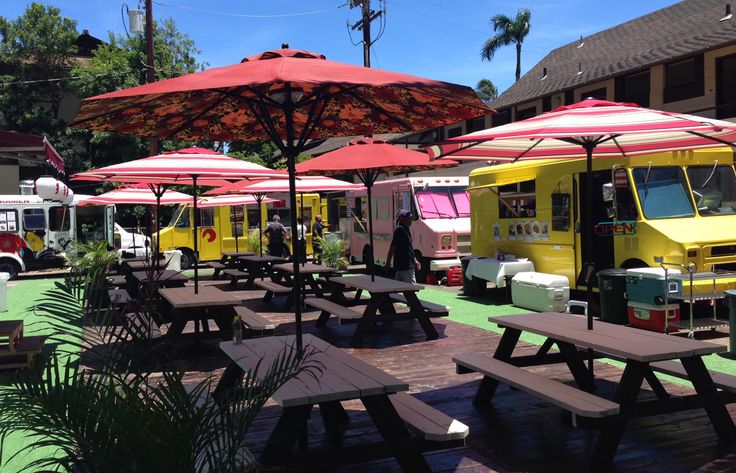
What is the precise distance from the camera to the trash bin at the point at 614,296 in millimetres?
9164

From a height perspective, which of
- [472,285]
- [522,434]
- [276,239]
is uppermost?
[276,239]

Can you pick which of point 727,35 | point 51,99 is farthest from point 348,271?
point 51,99

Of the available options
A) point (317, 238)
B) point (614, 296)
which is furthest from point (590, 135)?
point (317, 238)

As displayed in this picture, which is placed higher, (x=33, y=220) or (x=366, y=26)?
(x=366, y=26)

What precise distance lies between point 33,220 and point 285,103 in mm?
19246

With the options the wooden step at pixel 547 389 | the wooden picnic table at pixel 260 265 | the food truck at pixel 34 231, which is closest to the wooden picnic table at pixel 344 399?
the wooden step at pixel 547 389

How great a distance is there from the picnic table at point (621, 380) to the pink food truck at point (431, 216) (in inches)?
358

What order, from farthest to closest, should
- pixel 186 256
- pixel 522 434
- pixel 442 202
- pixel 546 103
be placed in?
pixel 546 103 < pixel 186 256 < pixel 442 202 < pixel 522 434

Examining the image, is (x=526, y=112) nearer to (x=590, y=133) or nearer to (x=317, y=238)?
(x=317, y=238)

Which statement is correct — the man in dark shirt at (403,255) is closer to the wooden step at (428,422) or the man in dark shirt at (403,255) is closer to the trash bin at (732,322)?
the trash bin at (732,322)

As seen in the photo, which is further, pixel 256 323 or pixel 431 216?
pixel 431 216

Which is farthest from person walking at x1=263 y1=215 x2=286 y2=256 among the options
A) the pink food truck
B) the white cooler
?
the white cooler

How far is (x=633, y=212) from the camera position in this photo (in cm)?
978

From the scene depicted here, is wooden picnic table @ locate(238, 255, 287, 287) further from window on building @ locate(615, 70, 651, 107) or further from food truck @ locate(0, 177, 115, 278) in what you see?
window on building @ locate(615, 70, 651, 107)
